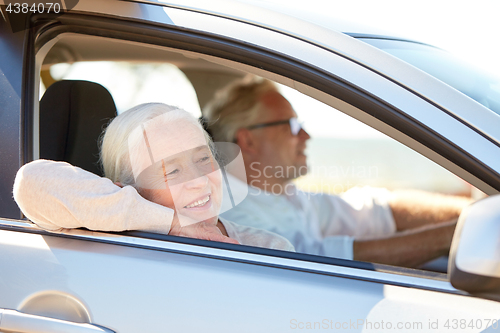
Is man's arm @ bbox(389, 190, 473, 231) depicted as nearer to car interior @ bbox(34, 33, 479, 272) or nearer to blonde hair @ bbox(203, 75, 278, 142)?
car interior @ bbox(34, 33, 479, 272)

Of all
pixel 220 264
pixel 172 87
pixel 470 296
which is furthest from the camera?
pixel 172 87

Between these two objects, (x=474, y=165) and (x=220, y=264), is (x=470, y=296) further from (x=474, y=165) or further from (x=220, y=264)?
(x=220, y=264)

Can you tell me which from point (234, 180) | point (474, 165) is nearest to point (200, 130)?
point (234, 180)

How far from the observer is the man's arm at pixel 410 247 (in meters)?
1.53

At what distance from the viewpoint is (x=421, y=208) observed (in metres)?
2.31

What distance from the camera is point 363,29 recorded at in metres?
1.29

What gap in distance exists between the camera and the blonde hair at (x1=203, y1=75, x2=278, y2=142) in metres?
2.10

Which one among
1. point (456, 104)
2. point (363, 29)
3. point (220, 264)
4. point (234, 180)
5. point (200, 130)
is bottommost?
point (234, 180)

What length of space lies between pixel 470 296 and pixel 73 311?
85 centimetres

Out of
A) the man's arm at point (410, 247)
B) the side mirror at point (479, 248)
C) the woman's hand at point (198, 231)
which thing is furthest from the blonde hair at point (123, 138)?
the side mirror at point (479, 248)

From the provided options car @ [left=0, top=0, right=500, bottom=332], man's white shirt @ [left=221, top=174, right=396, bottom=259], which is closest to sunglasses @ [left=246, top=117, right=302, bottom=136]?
man's white shirt @ [left=221, top=174, right=396, bottom=259]

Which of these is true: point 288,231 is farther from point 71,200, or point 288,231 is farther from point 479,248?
point 479,248

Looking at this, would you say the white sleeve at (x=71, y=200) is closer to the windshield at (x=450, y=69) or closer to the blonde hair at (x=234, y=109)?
the windshield at (x=450, y=69)

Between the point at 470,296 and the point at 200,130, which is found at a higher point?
the point at 200,130
